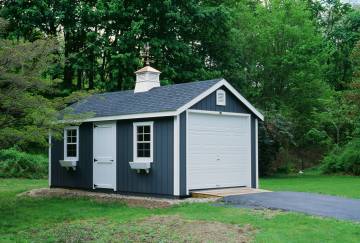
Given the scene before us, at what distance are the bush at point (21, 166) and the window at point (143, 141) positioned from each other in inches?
400

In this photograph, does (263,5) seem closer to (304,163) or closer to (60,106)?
(304,163)

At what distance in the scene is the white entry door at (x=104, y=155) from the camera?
53.0 feet

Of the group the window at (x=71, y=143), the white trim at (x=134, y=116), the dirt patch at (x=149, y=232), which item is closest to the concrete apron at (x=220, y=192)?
the white trim at (x=134, y=116)

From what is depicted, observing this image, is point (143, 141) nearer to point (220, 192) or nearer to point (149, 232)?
point (220, 192)

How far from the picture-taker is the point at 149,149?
49.1ft

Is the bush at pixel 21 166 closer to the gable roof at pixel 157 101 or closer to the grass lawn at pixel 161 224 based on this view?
the gable roof at pixel 157 101

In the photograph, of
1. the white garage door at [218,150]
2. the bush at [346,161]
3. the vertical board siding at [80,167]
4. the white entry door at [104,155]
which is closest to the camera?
the white garage door at [218,150]

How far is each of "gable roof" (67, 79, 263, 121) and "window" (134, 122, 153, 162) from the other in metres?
0.37

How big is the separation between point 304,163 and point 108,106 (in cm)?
2117

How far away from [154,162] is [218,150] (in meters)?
2.09

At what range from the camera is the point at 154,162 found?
14.8 metres

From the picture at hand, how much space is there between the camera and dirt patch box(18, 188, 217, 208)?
1357 centimetres

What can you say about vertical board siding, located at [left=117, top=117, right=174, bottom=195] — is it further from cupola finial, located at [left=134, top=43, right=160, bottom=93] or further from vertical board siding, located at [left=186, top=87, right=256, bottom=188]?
cupola finial, located at [left=134, top=43, right=160, bottom=93]

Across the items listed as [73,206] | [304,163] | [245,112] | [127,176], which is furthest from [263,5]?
[73,206]
